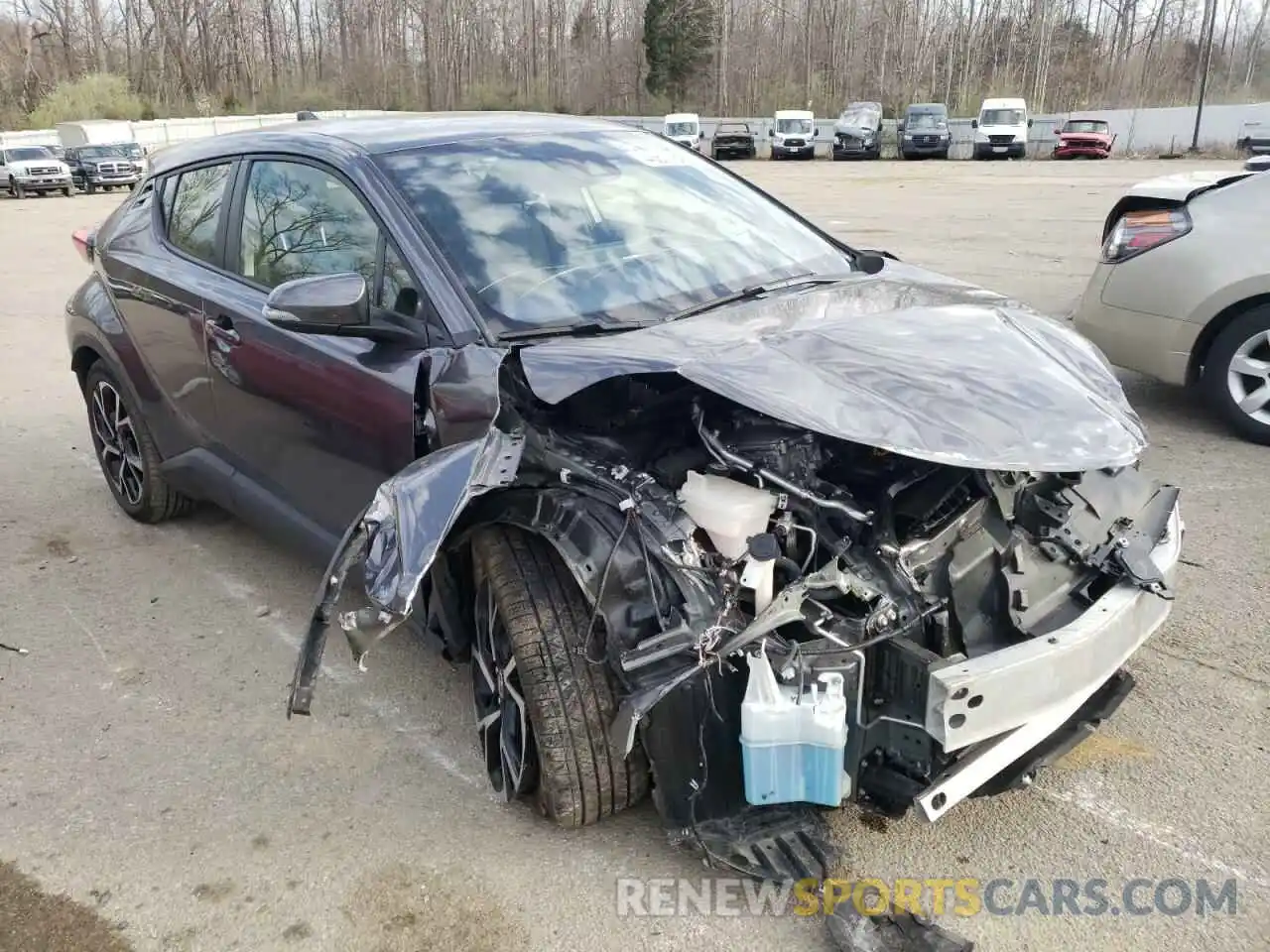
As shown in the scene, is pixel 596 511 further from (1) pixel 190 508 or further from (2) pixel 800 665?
(1) pixel 190 508

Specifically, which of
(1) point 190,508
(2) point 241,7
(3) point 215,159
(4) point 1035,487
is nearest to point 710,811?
(4) point 1035,487

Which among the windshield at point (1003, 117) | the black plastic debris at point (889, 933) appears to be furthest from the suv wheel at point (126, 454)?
the windshield at point (1003, 117)

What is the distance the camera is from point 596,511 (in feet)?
7.88

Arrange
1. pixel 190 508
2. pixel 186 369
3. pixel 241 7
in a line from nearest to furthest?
pixel 186 369
pixel 190 508
pixel 241 7

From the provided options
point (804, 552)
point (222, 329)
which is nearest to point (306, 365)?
point (222, 329)

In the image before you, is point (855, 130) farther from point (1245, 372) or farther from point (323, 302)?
point (323, 302)

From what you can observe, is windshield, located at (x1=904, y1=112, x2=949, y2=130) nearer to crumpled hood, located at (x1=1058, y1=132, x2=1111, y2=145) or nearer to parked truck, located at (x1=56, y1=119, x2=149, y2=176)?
crumpled hood, located at (x1=1058, y1=132, x2=1111, y2=145)

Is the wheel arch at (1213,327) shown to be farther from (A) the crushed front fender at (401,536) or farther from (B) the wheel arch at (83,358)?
(B) the wheel arch at (83,358)

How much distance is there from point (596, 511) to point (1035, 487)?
1.15 metres

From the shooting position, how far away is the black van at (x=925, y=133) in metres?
34.5

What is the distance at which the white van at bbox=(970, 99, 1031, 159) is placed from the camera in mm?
33156

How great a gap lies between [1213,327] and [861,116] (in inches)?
1362

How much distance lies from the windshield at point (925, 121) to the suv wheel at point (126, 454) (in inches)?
1336

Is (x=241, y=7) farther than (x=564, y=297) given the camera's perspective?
Yes
